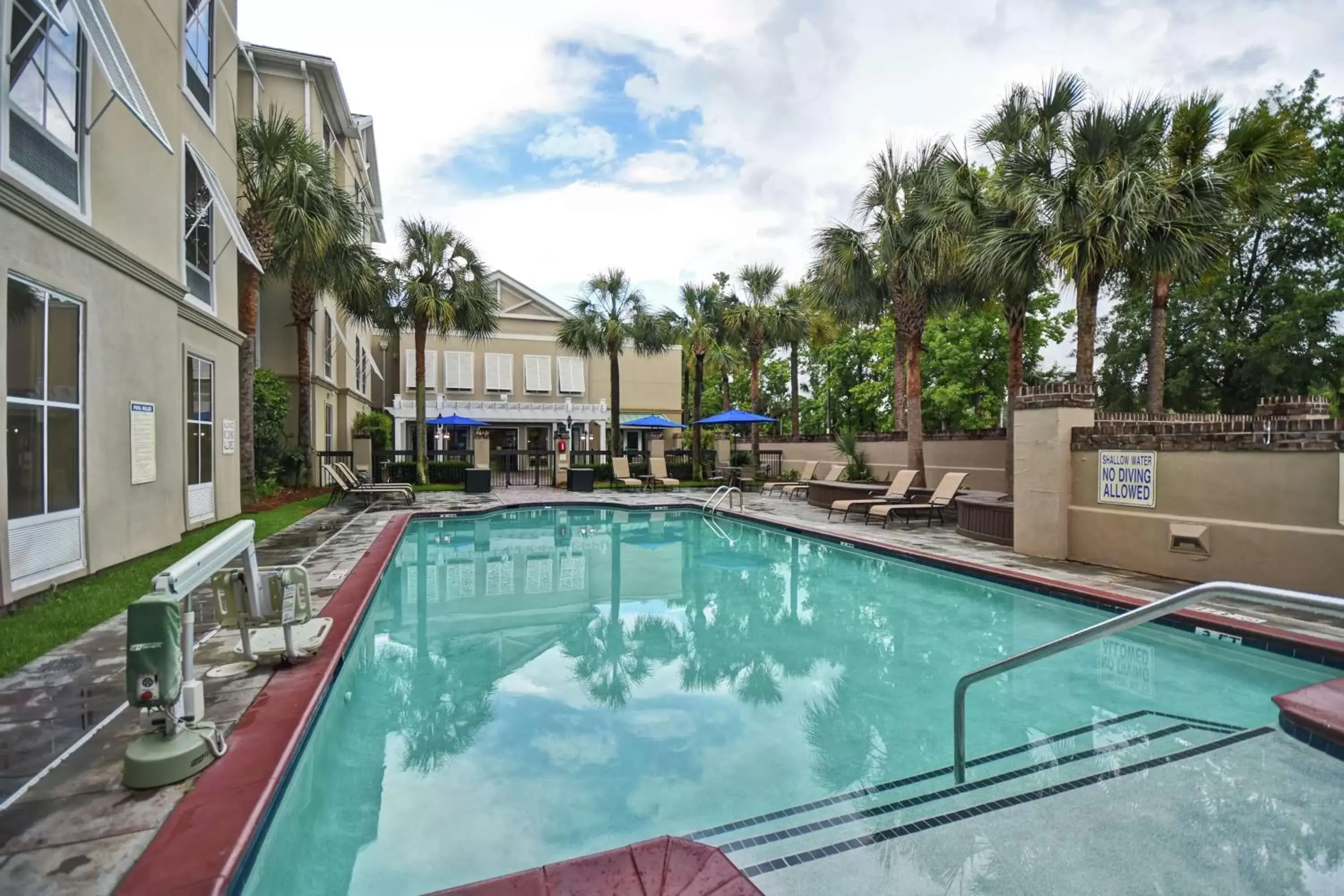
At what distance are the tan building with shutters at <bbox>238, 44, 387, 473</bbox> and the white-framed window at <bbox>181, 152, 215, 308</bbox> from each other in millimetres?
5667

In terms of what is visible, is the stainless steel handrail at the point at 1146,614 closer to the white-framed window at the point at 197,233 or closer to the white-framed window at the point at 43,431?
the white-framed window at the point at 43,431

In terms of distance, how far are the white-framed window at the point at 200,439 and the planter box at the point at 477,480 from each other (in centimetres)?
795

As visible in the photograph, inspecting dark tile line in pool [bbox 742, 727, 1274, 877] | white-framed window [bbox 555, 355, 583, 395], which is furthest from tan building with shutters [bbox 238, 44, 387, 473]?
dark tile line in pool [bbox 742, 727, 1274, 877]

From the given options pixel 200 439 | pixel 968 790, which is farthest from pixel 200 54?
pixel 968 790

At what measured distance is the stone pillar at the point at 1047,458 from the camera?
8.59m

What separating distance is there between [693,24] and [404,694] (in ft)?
43.9

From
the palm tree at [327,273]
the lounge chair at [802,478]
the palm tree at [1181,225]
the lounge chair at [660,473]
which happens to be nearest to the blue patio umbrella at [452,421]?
the palm tree at [327,273]

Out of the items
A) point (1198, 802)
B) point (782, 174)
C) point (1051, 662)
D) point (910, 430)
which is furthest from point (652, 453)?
point (1198, 802)

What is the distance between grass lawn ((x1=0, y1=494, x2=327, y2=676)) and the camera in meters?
4.64

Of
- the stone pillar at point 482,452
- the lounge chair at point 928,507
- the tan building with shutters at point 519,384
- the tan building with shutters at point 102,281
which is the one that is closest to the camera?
the tan building with shutters at point 102,281

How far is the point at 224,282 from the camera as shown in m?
11.7

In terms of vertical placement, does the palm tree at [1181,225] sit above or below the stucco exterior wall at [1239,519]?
above

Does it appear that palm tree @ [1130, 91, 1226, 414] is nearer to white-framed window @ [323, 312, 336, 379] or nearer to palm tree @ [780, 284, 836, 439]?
palm tree @ [780, 284, 836, 439]

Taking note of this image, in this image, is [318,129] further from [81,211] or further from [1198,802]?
[1198,802]
